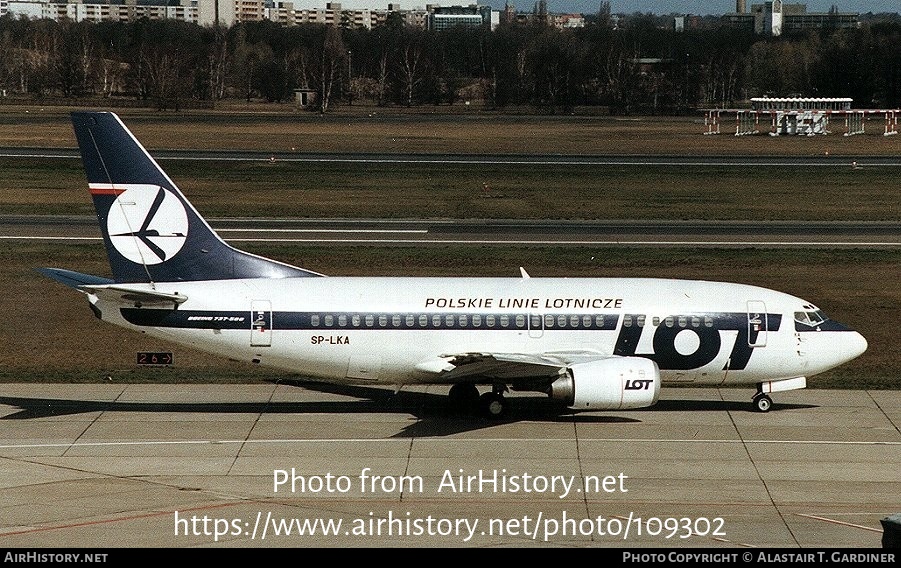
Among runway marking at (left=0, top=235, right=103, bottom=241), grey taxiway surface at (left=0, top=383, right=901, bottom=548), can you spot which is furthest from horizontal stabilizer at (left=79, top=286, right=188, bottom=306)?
runway marking at (left=0, top=235, right=103, bottom=241)

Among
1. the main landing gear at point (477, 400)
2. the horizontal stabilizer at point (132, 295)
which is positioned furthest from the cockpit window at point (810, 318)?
the horizontal stabilizer at point (132, 295)

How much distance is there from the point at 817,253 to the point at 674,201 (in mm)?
19379

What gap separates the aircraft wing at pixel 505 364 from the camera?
1230 inches

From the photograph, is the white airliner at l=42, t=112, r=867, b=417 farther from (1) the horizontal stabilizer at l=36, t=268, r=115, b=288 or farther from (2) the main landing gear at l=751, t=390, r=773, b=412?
(2) the main landing gear at l=751, t=390, r=773, b=412

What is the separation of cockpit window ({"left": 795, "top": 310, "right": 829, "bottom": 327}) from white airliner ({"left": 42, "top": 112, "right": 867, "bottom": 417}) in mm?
45

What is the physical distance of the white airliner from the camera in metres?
32.2

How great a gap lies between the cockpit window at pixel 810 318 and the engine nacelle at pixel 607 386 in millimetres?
5321

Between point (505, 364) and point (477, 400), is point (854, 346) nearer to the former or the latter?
point (505, 364)

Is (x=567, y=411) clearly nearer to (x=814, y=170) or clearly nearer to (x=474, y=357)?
(x=474, y=357)

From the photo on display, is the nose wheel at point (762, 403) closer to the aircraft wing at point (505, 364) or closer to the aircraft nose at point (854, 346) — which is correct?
the aircraft nose at point (854, 346)

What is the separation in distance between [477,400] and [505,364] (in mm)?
2425

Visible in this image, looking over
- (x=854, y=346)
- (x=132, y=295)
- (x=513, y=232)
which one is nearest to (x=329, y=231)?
(x=513, y=232)

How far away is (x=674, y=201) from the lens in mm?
78812
